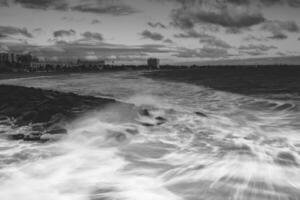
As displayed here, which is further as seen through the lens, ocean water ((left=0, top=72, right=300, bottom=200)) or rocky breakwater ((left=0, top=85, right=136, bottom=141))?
rocky breakwater ((left=0, top=85, right=136, bottom=141))

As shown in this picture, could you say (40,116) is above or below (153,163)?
above

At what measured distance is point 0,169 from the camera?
4609 mm

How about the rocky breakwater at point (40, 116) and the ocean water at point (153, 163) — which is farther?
the rocky breakwater at point (40, 116)

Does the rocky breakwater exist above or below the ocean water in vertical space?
above

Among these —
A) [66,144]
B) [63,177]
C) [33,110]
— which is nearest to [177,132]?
[66,144]

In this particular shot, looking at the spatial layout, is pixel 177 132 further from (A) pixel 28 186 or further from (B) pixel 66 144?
(A) pixel 28 186

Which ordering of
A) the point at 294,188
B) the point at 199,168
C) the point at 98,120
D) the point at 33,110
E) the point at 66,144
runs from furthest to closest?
the point at 33,110 → the point at 98,120 → the point at 66,144 → the point at 199,168 → the point at 294,188

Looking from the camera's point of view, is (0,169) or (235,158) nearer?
(0,169)

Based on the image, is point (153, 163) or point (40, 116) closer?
point (153, 163)

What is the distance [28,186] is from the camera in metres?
3.99

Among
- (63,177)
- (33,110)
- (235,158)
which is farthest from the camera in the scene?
(33,110)

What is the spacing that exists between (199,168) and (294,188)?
1.53m

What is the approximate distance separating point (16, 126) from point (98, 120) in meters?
2.24

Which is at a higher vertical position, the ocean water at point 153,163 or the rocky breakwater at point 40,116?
the rocky breakwater at point 40,116
